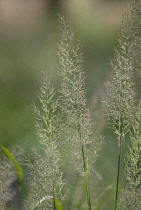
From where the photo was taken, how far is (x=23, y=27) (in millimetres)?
890

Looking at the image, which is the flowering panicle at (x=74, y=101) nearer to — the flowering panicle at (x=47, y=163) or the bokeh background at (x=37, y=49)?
the flowering panicle at (x=47, y=163)

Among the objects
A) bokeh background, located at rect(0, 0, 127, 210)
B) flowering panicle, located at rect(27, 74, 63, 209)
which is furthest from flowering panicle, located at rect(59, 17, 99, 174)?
bokeh background, located at rect(0, 0, 127, 210)

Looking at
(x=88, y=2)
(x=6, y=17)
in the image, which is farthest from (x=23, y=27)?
(x=88, y=2)

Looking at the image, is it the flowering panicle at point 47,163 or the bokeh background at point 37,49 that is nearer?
the flowering panicle at point 47,163

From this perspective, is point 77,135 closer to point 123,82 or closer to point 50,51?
point 123,82

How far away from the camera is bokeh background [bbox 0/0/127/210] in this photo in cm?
82

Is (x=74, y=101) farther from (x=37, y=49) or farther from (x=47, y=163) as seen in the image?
(x=37, y=49)

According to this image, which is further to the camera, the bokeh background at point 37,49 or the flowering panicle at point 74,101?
the bokeh background at point 37,49

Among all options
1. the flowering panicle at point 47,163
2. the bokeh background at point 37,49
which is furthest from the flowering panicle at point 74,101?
the bokeh background at point 37,49

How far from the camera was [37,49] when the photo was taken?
2.89ft

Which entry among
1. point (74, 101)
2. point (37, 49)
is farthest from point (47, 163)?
point (37, 49)

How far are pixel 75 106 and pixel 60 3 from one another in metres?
0.38

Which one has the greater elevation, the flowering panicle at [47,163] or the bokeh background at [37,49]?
the bokeh background at [37,49]

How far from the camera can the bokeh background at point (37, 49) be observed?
2.70 ft
